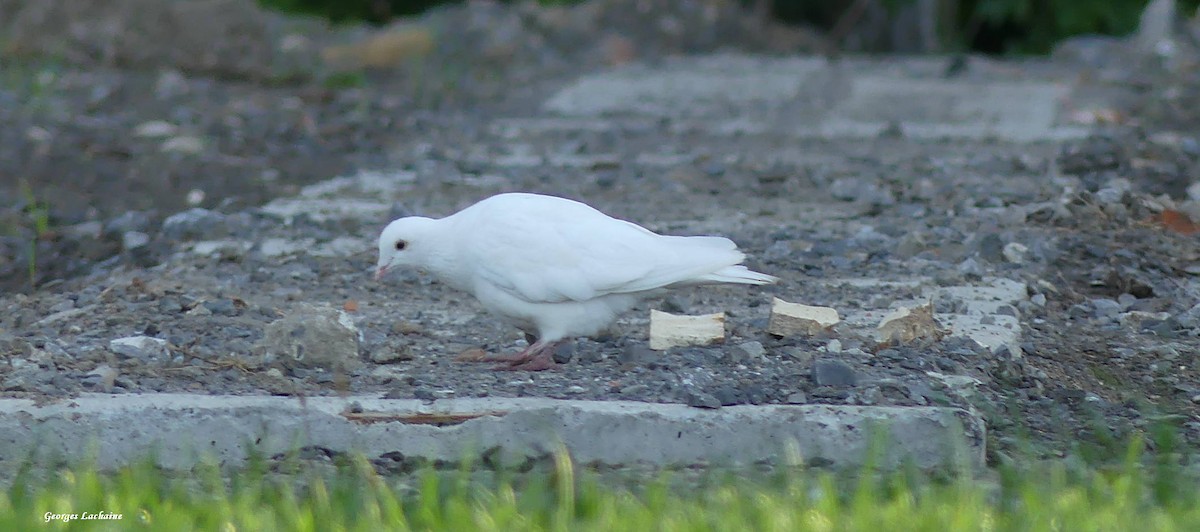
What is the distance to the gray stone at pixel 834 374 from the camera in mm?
3297

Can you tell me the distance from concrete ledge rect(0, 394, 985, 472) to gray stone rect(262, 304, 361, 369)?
409 millimetres

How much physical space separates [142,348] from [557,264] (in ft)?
3.31

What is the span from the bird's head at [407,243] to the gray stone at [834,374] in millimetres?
1081

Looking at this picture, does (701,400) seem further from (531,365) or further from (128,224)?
(128,224)

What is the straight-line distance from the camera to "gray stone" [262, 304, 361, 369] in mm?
3553

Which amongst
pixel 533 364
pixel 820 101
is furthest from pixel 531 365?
pixel 820 101

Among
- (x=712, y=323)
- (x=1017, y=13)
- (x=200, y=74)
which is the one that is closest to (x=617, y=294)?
(x=712, y=323)

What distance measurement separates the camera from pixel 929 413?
3064 mm

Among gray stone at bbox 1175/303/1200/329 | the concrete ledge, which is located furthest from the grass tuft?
gray stone at bbox 1175/303/1200/329

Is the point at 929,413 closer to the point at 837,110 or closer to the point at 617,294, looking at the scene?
the point at 617,294

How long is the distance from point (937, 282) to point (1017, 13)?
7.97 meters

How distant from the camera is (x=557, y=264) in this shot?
366 centimetres

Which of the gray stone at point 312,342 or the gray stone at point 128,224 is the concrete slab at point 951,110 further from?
the gray stone at point 312,342

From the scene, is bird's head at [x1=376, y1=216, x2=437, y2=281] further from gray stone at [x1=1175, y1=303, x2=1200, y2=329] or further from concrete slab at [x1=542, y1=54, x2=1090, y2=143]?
concrete slab at [x1=542, y1=54, x2=1090, y2=143]
